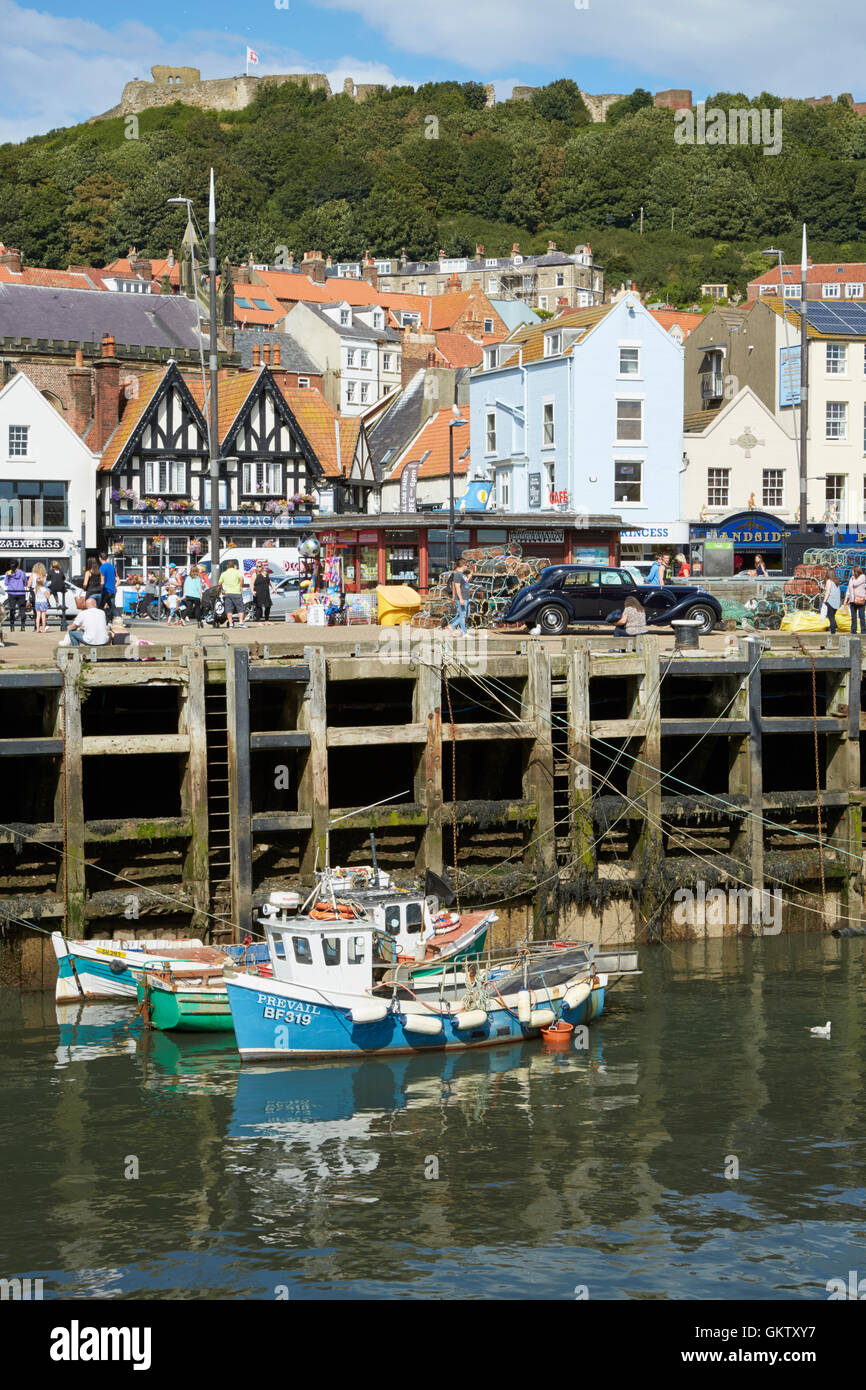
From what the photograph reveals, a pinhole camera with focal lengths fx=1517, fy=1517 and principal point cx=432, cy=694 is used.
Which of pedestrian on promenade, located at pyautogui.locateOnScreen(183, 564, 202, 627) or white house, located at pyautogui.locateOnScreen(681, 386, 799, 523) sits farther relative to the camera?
white house, located at pyautogui.locateOnScreen(681, 386, 799, 523)

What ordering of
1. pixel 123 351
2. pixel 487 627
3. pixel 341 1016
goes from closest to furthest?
pixel 341 1016 < pixel 487 627 < pixel 123 351

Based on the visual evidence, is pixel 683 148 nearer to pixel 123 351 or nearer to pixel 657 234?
pixel 657 234

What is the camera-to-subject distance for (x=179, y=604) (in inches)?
1580

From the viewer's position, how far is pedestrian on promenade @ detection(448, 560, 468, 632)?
31.5m

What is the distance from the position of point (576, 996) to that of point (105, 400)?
48.5 metres

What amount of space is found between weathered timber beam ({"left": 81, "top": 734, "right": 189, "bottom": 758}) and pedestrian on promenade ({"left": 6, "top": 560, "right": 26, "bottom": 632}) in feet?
45.5

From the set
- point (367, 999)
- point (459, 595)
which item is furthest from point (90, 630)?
point (459, 595)

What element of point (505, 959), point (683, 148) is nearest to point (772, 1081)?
point (505, 959)

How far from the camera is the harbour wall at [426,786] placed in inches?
938

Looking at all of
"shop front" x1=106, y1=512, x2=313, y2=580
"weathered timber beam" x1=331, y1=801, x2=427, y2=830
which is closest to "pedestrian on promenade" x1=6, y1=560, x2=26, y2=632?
"weathered timber beam" x1=331, y1=801, x2=427, y2=830

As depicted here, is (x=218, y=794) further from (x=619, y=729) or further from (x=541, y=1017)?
(x=619, y=729)

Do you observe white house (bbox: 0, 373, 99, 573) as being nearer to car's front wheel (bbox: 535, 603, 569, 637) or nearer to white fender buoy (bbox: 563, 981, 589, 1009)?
car's front wheel (bbox: 535, 603, 569, 637)

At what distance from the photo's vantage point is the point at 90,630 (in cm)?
2570

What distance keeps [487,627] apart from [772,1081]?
45.7 feet
